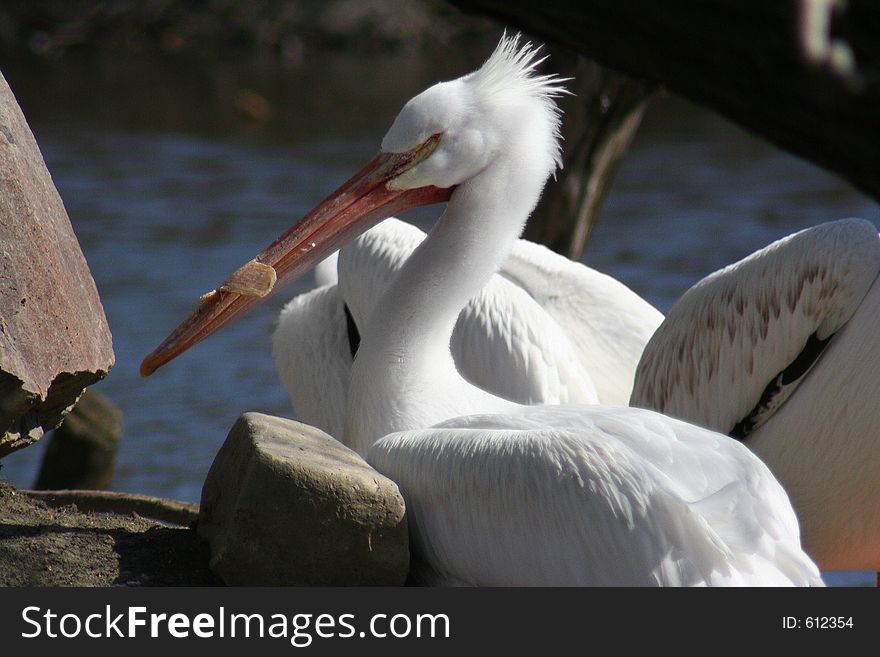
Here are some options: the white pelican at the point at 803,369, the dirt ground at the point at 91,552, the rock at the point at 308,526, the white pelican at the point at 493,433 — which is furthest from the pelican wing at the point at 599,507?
the white pelican at the point at 803,369

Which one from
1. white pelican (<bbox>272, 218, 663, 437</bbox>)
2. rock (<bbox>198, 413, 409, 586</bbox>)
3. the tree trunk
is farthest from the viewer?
white pelican (<bbox>272, 218, 663, 437</bbox>)

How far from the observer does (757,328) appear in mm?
3588

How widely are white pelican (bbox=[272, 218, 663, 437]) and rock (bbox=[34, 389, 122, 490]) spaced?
1.00 meters

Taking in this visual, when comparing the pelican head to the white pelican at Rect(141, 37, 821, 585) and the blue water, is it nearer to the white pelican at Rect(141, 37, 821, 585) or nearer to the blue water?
the white pelican at Rect(141, 37, 821, 585)

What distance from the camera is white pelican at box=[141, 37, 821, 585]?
8.39 feet

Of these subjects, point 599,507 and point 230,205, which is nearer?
point 599,507

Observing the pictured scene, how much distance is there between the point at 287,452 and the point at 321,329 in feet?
5.23

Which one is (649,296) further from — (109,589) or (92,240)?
(109,589)

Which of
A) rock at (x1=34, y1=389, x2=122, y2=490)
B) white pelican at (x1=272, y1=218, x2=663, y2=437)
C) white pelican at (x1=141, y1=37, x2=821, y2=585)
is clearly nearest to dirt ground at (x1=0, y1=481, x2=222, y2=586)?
white pelican at (x1=141, y1=37, x2=821, y2=585)

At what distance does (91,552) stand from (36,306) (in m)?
0.54

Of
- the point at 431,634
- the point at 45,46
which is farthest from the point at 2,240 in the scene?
the point at 45,46

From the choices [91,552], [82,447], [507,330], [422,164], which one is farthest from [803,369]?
[82,447]

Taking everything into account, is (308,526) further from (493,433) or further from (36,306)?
(36,306)

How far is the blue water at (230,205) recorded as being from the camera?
827 cm
